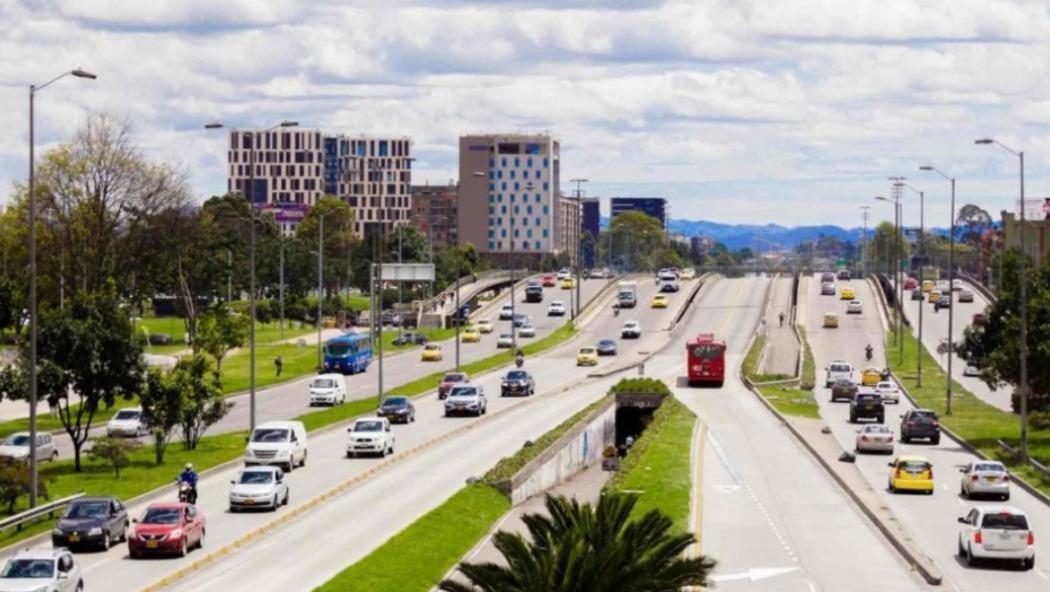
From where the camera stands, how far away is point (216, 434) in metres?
79.0

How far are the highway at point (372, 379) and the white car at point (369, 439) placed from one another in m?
10.4

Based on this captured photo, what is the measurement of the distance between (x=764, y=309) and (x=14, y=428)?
10286 cm

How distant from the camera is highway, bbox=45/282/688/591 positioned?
4094 centimetres

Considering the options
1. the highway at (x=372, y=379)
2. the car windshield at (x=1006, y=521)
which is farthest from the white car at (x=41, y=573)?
the highway at (x=372, y=379)

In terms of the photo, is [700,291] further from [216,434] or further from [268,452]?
[268,452]

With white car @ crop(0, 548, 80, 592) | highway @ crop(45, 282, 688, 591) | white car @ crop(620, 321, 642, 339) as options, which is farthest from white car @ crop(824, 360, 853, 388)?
white car @ crop(0, 548, 80, 592)

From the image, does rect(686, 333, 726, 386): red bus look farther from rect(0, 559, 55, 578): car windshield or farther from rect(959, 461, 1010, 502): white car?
rect(0, 559, 55, 578): car windshield

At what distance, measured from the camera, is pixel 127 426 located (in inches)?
3004

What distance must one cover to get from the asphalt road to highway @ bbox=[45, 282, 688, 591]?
7851 mm

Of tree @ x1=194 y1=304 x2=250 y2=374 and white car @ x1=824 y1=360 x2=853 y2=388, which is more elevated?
tree @ x1=194 y1=304 x2=250 y2=374

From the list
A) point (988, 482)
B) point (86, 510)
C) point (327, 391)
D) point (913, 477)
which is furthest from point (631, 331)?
point (86, 510)

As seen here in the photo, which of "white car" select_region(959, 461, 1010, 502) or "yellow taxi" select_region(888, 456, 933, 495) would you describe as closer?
"white car" select_region(959, 461, 1010, 502)

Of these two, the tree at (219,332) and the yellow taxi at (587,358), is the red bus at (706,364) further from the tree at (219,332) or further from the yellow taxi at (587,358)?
the tree at (219,332)

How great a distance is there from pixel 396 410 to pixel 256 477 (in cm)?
A: 3065
